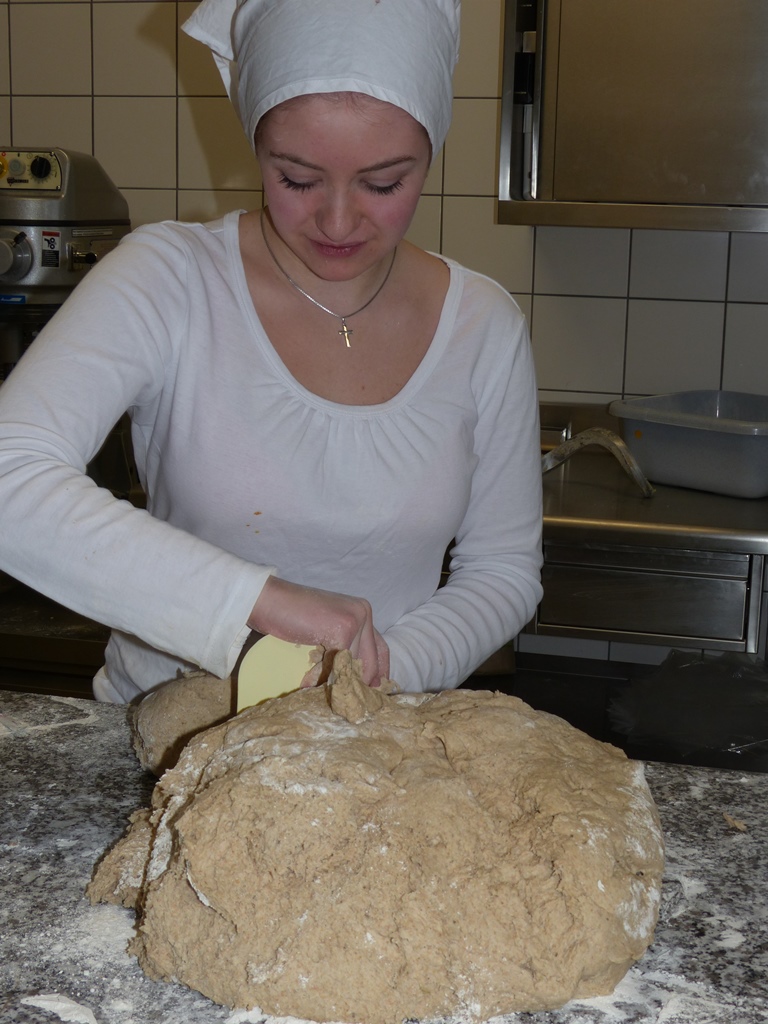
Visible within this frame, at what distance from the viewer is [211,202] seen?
2650 mm

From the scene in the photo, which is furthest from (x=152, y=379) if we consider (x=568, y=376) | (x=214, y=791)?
(x=568, y=376)

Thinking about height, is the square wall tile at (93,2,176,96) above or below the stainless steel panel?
above

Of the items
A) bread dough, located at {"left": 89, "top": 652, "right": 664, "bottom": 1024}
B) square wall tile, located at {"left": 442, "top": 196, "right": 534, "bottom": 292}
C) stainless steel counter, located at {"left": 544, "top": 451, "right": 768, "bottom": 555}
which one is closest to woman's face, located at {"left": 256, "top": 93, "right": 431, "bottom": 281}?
bread dough, located at {"left": 89, "top": 652, "right": 664, "bottom": 1024}

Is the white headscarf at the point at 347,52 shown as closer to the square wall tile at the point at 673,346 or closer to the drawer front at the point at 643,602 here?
the drawer front at the point at 643,602

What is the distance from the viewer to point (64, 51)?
8.67ft

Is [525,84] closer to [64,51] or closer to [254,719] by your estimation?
[64,51]

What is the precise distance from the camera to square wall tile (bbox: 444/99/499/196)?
2492 millimetres

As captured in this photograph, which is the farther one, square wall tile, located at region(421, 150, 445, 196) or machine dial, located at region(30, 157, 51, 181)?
square wall tile, located at region(421, 150, 445, 196)

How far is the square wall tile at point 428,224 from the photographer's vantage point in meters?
2.55

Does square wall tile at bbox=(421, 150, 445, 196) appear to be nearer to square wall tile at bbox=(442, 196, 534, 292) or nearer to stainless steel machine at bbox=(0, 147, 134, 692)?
square wall tile at bbox=(442, 196, 534, 292)

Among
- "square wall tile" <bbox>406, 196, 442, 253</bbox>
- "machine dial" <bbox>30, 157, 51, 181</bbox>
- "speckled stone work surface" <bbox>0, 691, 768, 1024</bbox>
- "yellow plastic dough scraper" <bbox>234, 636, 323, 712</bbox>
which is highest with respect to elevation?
"machine dial" <bbox>30, 157, 51, 181</bbox>

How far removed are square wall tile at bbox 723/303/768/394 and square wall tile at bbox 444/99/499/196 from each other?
24.4 inches

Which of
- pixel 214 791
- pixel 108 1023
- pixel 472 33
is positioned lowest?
pixel 108 1023

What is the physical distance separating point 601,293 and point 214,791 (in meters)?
1.98
